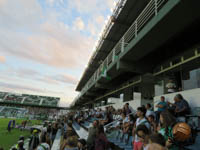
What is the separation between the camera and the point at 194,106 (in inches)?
234

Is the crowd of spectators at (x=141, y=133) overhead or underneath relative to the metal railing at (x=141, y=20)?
underneath

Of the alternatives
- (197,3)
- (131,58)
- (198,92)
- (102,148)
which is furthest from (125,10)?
(102,148)

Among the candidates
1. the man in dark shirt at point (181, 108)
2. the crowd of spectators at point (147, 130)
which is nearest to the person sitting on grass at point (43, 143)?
the crowd of spectators at point (147, 130)

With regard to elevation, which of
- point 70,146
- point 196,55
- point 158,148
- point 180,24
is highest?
point 180,24

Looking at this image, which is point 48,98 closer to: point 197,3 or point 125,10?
point 125,10

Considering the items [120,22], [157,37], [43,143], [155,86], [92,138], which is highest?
[120,22]

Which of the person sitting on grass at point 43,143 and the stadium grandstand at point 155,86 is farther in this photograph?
the person sitting on grass at point 43,143

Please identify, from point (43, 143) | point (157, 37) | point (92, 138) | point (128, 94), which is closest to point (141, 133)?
A: point (92, 138)

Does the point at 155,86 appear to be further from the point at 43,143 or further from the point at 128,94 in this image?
the point at 43,143

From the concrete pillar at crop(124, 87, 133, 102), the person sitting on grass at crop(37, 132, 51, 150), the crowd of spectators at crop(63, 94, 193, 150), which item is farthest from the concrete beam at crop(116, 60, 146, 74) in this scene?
the person sitting on grass at crop(37, 132, 51, 150)

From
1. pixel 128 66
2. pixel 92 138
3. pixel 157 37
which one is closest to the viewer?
pixel 92 138

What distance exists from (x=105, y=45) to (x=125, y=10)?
713 centimetres

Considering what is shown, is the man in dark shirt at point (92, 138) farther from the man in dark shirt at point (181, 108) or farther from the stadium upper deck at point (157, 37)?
the stadium upper deck at point (157, 37)

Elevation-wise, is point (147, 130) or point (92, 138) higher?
point (147, 130)
